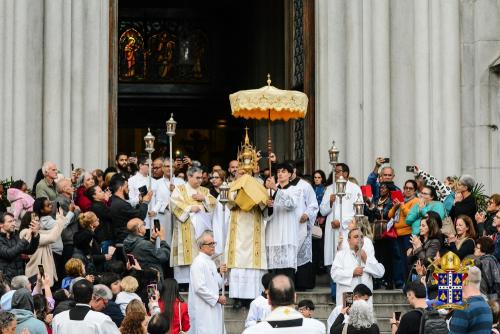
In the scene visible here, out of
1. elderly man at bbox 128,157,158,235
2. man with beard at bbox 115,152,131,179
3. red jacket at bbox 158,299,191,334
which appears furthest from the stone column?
red jacket at bbox 158,299,191,334

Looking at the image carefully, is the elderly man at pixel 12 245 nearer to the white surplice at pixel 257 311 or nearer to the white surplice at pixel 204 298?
the white surplice at pixel 204 298

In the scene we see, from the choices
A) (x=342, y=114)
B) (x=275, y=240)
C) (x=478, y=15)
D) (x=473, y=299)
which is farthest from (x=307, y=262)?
(x=473, y=299)

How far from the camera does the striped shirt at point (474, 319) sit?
45.3 feet

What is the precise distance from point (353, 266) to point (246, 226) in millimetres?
1965

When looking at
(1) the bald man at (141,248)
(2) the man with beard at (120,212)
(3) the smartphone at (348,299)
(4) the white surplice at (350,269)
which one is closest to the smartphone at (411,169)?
(4) the white surplice at (350,269)

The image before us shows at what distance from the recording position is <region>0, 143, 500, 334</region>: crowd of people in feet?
61.9

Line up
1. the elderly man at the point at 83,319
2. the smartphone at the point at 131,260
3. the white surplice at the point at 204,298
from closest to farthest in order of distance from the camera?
1. the elderly man at the point at 83,319
2. the white surplice at the point at 204,298
3. the smartphone at the point at 131,260

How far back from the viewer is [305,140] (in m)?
26.7

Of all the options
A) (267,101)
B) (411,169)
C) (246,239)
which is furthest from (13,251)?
(411,169)

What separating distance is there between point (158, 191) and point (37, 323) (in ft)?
27.6

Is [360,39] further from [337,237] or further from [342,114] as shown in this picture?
[337,237]

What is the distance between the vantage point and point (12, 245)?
1881 centimetres

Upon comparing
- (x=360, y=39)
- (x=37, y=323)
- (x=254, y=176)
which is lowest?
(x=37, y=323)

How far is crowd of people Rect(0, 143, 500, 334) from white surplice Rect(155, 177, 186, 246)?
22 millimetres
